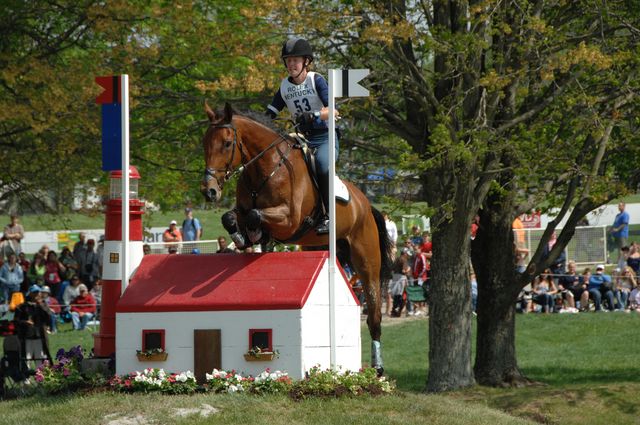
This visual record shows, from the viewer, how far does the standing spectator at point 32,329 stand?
14.2 metres

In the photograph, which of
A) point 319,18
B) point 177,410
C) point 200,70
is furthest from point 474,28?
point 177,410

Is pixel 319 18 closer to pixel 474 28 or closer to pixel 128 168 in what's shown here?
pixel 474 28

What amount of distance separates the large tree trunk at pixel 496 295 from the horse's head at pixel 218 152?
9313 mm

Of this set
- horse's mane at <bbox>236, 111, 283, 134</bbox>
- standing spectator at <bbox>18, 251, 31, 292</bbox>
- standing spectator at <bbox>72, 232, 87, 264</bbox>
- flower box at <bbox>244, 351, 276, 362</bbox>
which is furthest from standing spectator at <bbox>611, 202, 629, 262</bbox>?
flower box at <bbox>244, 351, 276, 362</bbox>

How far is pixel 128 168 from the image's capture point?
1029cm

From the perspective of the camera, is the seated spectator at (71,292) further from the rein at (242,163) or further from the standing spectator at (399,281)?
the rein at (242,163)

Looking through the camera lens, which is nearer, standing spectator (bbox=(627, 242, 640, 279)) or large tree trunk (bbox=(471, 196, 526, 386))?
large tree trunk (bbox=(471, 196, 526, 386))

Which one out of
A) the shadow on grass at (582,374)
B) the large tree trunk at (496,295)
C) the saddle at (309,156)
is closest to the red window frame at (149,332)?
the saddle at (309,156)

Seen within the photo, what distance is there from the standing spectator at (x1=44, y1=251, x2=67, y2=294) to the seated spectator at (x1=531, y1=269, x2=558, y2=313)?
10.2 m

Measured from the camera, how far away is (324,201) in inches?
429

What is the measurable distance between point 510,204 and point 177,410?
10177 millimetres

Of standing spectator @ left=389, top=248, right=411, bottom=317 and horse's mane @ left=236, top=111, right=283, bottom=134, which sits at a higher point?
horse's mane @ left=236, top=111, right=283, bottom=134

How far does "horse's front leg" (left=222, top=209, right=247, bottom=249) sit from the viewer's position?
9891 mm

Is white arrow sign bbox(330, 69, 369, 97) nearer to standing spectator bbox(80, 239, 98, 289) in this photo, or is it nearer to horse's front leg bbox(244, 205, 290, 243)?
horse's front leg bbox(244, 205, 290, 243)
